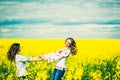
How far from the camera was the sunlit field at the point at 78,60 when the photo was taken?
6.23m

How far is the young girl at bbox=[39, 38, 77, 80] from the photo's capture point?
602 cm

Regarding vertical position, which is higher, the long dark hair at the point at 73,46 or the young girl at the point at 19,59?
the long dark hair at the point at 73,46

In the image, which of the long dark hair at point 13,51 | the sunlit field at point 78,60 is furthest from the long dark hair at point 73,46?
the long dark hair at point 13,51

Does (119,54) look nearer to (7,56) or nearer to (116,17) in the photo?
(116,17)

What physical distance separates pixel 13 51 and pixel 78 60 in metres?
1.19

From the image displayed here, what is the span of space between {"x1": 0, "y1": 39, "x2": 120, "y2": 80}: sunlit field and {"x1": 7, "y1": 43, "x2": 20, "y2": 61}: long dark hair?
7.3 inches

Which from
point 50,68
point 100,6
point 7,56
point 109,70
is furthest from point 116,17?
point 7,56

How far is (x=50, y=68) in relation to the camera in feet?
20.5

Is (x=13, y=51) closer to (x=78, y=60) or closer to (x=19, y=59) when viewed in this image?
(x=19, y=59)

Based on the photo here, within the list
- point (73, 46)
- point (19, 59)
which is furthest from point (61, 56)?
point (19, 59)

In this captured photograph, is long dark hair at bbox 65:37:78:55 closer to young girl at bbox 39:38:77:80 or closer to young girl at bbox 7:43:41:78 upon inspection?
young girl at bbox 39:38:77:80

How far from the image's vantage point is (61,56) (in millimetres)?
6082

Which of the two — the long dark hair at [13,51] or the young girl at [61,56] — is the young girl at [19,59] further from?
the young girl at [61,56]

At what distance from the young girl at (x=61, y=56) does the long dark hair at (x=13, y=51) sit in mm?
495
